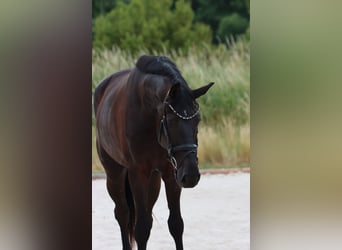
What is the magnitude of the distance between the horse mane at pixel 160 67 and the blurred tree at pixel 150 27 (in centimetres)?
22

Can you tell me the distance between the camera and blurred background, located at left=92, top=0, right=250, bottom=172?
384 cm

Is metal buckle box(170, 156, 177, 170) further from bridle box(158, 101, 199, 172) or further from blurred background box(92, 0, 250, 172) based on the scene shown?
blurred background box(92, 0, 250, 172)

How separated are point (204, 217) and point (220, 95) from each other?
59cm

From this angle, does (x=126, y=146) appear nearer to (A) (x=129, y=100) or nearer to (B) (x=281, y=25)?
(A) (x=129, y=100)

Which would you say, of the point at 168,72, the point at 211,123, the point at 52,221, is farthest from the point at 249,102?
the point at 52,221

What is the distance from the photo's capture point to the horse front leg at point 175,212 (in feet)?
11.9

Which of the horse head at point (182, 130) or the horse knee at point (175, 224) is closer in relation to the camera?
the horse head at point (182, 130)

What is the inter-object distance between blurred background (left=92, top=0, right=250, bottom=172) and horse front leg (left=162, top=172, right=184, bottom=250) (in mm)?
253

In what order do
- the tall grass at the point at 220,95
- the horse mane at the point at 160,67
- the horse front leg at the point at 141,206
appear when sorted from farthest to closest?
1. the tall grass at the point at 220,95
2. the horse front leg at the point at 141,206
3. the horse mane at the point at 160,67

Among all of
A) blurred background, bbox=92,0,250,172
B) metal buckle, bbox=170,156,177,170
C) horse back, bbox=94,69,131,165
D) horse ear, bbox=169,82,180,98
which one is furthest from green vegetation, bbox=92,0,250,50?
metal buckle, bbox=170,156,177,170

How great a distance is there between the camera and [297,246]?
12.2 ft

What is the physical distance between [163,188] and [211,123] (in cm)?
40

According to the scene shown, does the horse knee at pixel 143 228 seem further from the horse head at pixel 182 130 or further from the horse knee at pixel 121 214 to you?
the horse head at pixel 182 130

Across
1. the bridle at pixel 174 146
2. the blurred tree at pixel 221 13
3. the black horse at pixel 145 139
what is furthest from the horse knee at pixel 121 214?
the blurred tree at pixel 221 13
